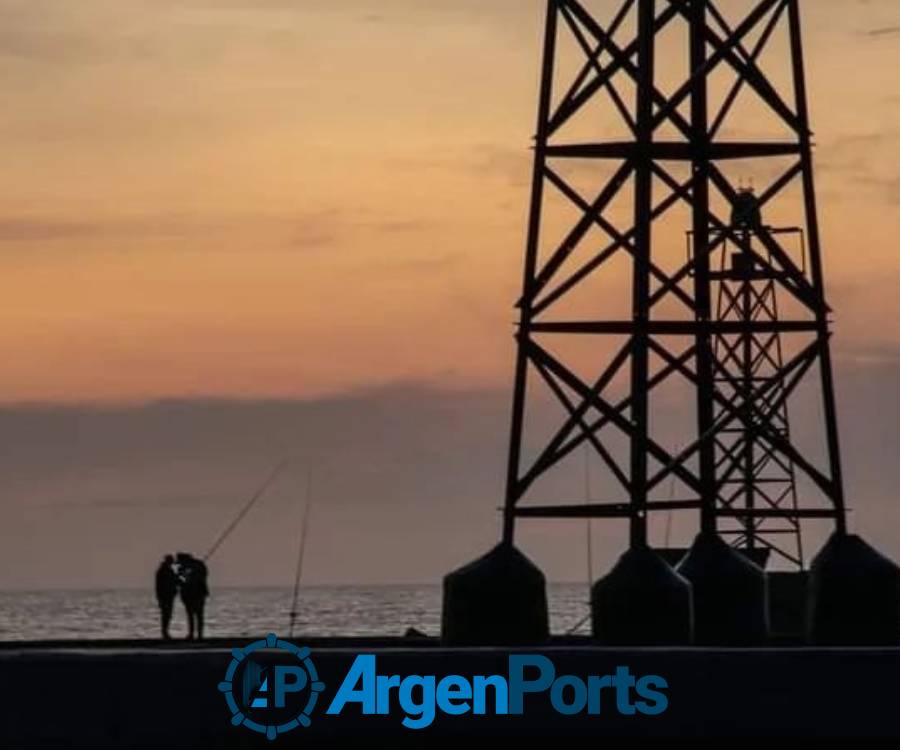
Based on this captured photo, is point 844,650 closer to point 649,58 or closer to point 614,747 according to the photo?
point 614,747

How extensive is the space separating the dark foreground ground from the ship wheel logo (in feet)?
Result: 0.29

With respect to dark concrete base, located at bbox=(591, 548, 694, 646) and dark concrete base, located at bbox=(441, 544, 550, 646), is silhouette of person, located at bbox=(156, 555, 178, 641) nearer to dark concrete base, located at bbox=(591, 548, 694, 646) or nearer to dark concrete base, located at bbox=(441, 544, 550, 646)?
dark concrete base, located at bbox=(441, 544, 550, 646)

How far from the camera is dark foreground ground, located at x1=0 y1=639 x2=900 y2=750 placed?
25.1 meters

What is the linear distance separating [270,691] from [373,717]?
961mm

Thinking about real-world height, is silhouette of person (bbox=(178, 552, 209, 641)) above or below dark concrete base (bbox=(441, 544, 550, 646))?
above

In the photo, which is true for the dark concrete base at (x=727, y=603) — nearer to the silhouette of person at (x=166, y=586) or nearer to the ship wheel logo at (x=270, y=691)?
the ship wheel logo at (x=270, y=691)

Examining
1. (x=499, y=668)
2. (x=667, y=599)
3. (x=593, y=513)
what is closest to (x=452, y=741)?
(x=499, y=668)

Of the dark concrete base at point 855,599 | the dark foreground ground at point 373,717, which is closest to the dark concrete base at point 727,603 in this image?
the dark concrete base at point 855,599

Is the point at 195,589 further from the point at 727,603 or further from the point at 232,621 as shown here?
the point at 232,621

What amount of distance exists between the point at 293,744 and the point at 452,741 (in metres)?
1.45

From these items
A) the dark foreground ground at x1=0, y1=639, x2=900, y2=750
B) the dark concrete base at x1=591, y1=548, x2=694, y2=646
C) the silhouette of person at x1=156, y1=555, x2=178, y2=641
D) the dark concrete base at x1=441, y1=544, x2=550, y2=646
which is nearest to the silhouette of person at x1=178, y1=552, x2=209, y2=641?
the silhouette of person at x1=156, y1=555, x2=178, y2=641

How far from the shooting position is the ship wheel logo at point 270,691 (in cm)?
2519

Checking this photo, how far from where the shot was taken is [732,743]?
25234 mm

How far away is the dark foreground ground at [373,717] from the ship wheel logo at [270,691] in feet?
0.29
